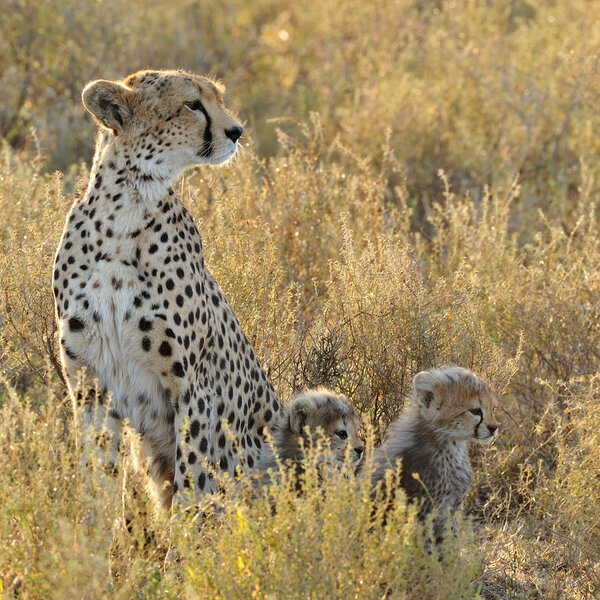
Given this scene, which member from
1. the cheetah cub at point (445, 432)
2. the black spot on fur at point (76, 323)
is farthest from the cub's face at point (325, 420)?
the black spot on fur at point (76, 323)

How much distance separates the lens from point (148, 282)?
3.21 m

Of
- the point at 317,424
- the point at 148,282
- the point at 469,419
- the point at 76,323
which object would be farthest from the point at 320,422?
the point at 76,323

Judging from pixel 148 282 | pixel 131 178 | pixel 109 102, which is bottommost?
pixel 148 282

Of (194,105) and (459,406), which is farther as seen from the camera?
(459,406)

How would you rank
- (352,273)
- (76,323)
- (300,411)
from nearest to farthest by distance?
(76,323) → (300,411) → (352,273)

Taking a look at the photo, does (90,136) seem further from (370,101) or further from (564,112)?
(564,112)

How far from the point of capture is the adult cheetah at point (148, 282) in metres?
3.19

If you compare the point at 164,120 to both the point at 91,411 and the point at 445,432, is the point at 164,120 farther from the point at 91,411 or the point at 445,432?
the point at 445,432

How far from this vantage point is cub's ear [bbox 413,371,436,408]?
11.3 feet

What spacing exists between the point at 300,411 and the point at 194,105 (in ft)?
3.36

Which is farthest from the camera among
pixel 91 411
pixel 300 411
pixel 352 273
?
pixel 352 273

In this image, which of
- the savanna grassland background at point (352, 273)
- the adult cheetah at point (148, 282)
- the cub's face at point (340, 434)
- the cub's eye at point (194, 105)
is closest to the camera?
the savanna grassland background at point (352, 273)

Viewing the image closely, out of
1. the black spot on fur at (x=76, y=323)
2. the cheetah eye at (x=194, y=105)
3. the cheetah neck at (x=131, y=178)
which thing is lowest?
the black spot on fur at (x=76, y=323)

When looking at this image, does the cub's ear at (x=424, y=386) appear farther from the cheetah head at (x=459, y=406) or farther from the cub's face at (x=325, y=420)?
the cub's face at (x=325, y=420)
